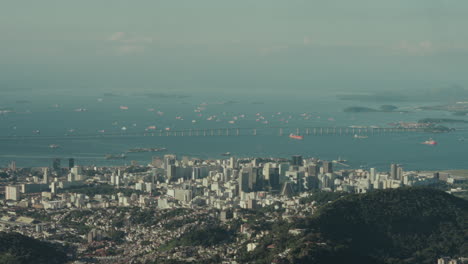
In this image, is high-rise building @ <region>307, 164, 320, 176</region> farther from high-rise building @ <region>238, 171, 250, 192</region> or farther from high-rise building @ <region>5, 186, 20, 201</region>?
high-rise building @ <region>5, 186, 20, 201</region>

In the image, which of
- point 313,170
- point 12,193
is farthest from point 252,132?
point 12,193

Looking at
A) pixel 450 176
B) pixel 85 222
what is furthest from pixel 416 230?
pixel 450 176

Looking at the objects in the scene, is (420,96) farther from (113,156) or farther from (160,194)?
(160,194)

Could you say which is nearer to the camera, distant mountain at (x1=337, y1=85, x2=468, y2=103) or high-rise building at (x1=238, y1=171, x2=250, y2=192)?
high-rise building at (x1=238, y1=171, x2=250, y2=192)

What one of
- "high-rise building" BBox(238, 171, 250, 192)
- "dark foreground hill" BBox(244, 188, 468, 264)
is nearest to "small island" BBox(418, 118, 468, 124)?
"high-rise building" BBox(238, 171, 250, 192)

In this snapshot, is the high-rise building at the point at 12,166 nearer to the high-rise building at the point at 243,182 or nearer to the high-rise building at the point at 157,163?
the high-rise building at the point at 157,163

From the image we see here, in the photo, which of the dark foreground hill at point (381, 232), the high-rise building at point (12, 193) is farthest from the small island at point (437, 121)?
the dark foreground hill at point (381, 232)

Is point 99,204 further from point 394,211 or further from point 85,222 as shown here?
point 394,211
